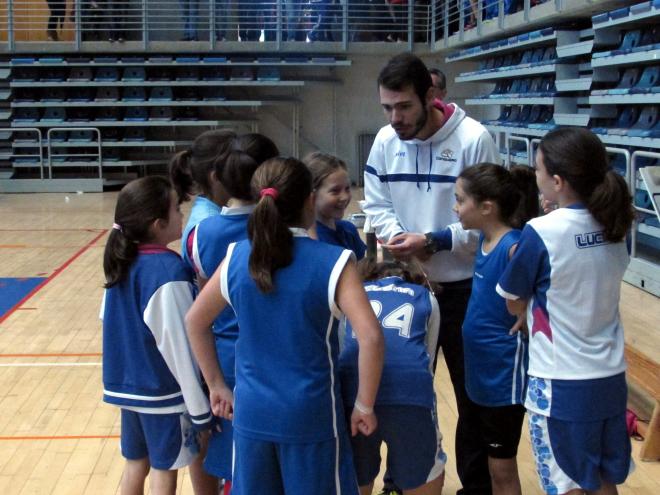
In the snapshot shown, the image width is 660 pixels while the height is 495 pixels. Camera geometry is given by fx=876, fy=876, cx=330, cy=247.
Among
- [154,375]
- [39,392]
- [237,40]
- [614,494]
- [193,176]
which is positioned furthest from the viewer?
[237,40]

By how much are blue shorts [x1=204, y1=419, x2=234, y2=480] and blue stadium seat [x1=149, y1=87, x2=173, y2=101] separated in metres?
13.4

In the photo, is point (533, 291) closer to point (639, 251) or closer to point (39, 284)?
point (639, 251)

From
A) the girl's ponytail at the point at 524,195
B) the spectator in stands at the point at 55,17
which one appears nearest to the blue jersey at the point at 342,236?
the girl's ponytail at the point at 524,195

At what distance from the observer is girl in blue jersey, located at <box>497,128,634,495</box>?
6.86 ft

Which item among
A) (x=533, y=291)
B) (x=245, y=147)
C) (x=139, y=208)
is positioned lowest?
(x=533, y=291)

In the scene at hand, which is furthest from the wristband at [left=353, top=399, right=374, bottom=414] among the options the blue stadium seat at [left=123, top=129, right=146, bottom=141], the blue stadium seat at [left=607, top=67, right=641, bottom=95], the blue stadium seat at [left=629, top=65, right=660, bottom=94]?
the blue stadium seat at [left=123, top=129, right=146, bottom=141]

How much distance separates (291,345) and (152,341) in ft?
1.96

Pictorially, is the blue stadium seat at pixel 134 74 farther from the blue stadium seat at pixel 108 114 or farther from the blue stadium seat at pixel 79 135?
the blue stadium seat at pixel 79 135

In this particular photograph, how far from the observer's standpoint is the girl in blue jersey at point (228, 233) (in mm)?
2275

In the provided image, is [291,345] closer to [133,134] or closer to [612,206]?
[612,206]

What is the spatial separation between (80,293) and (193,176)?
4437 millimetres

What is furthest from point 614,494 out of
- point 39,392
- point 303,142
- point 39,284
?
point 303,142

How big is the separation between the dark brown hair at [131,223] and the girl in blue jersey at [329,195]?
0.42m

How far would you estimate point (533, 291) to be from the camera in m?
2.18
